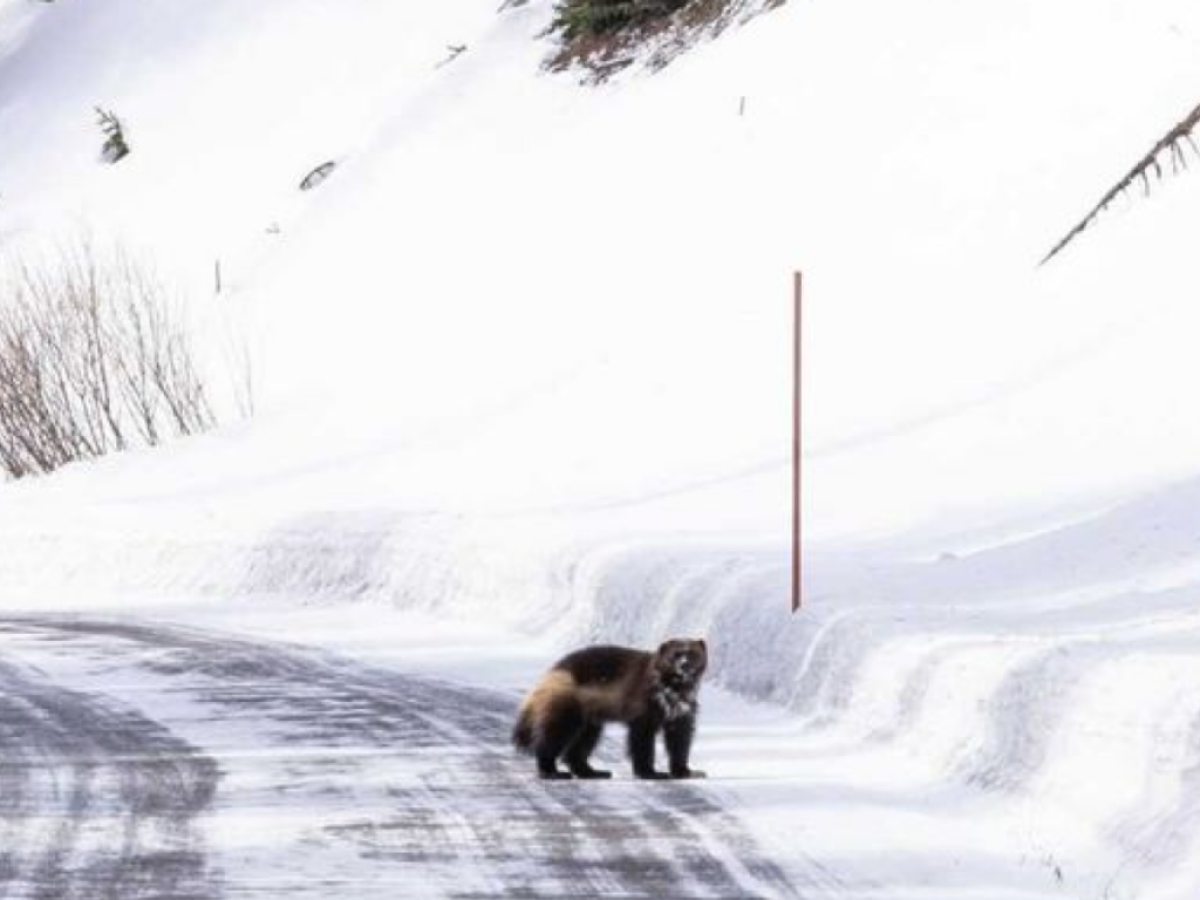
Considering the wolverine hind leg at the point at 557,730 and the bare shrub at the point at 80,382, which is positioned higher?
the bare shrub at the point at 80,382

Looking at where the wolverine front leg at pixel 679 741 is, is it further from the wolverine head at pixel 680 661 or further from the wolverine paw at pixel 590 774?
the wolverine paw at pixel 590 774

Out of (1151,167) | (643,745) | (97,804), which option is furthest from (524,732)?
(1151,167)

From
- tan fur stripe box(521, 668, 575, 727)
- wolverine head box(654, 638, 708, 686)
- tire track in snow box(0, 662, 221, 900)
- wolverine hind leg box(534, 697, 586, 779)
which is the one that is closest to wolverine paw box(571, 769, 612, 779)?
wolverine hind leg box(534, 697, 586, 779)

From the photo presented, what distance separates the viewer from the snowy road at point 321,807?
1015cm

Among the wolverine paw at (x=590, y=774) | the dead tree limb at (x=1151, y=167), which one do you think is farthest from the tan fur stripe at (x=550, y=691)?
the dead tree limb at (x=1151, y=167)

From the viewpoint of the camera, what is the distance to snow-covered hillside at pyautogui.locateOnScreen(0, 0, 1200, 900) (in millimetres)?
12680

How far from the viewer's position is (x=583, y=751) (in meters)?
12.8

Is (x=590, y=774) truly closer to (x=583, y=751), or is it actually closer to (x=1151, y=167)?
(x=583, y=751)

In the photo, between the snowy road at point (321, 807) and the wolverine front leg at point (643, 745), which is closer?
→ the snowy road at point (321, 807)

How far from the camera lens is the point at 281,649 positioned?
20.2 m

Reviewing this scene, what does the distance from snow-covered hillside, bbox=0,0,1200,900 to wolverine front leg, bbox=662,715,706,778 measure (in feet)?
1.31

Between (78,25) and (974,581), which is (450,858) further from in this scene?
(78,25)

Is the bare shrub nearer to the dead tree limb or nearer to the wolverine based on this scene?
the dead tree limb

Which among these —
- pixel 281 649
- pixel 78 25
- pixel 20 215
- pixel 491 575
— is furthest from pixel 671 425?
pixel 78 25
